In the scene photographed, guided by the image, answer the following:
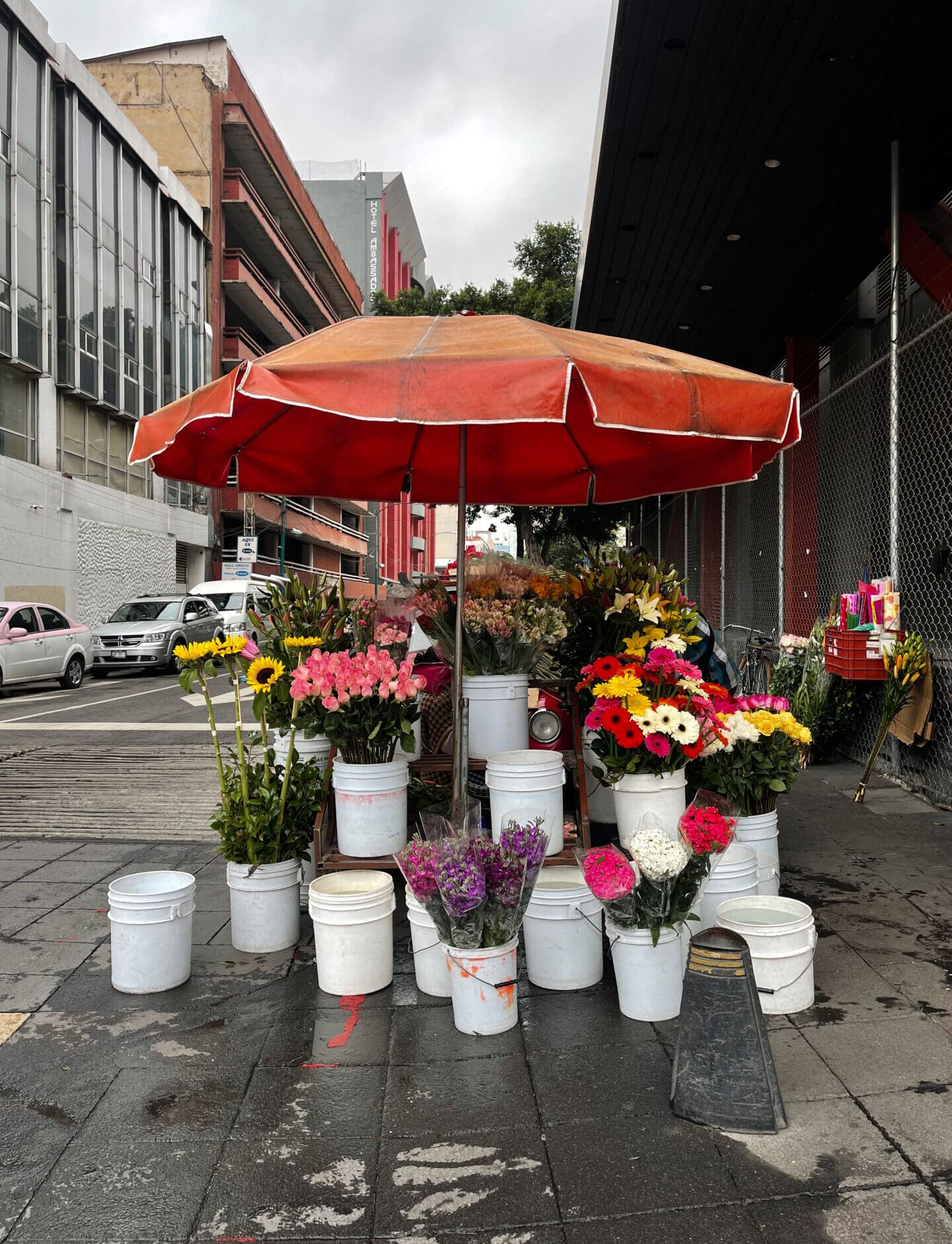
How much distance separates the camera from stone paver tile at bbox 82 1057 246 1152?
8.94 ft

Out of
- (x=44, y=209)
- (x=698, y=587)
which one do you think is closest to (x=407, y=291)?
(x=44, y=209)

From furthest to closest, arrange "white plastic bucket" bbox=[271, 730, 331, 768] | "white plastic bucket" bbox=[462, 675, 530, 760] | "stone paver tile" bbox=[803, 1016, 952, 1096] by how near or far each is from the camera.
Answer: "white plastic bucket" bbox=[271, 730, 331, 768] → "white plastic bucket" bbox=[462, 675, 530, 760] → "stone paver tile" bbox=[803, 1016, 952, 1096]

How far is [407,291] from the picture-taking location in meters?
25.4

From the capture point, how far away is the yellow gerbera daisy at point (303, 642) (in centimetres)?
418

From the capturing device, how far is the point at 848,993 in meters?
3.61

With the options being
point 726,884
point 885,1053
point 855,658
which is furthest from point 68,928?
point 855,658

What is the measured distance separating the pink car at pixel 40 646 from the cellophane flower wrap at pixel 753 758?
541 inches

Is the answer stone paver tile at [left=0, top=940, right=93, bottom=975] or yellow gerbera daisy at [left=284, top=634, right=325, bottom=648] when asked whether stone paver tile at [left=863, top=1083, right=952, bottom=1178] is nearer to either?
yellow gerbera daisy at [left=284, top=634, right=325, bottom=648]

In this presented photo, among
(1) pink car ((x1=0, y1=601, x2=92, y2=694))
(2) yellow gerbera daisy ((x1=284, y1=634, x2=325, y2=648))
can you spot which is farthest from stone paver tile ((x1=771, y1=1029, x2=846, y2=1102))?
(1) pink car ((x1=0, y1=601, x2=92, y2=694))

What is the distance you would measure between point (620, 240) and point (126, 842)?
27.9 ft

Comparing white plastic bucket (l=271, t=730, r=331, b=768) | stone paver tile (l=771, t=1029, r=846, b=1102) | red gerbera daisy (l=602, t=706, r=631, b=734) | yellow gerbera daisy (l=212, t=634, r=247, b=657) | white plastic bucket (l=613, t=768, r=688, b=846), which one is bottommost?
stone paver tile (l=771, t=1029, r=846, b=1102)

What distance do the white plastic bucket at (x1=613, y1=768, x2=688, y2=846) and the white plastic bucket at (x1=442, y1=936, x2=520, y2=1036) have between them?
97 cm

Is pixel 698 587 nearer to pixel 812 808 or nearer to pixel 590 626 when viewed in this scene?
pixel 812 808

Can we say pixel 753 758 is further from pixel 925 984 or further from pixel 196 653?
pixel 196 653
